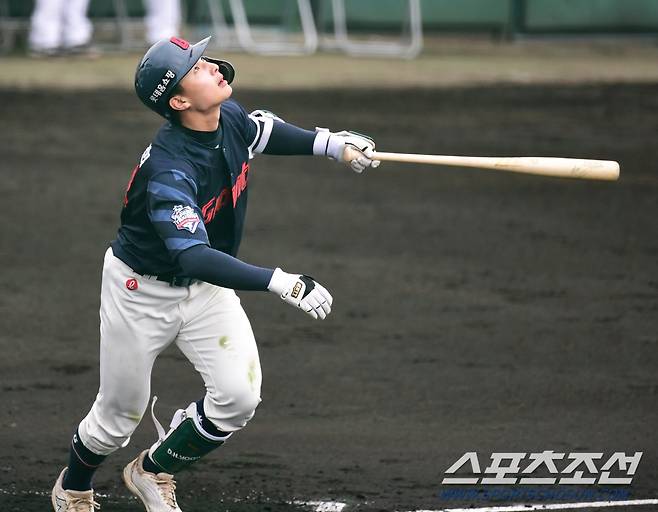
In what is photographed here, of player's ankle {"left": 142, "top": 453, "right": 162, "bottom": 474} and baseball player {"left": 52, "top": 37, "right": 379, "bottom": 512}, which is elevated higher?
baseball player {"left": 52, "top": 37, "right": 379, "bottom": 512}

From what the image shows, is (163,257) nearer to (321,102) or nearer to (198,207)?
(198,207)

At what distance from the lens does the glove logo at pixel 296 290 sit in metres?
4.61

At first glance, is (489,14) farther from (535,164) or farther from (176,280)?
(176,280)

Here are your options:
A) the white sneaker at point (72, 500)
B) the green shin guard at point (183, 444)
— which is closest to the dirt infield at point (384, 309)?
the white sneaker at point (72, 500)

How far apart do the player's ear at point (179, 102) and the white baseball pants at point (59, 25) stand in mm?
12654

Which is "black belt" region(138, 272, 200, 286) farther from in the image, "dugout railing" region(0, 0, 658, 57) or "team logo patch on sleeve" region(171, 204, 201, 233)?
"dugout railing" region(0, 0, 658, 57)

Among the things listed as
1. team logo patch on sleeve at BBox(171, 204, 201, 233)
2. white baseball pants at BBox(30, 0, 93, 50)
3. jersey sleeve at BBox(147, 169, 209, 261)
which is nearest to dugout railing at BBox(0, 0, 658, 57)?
white baseball pants at BBox(30, 0, 93, 50)

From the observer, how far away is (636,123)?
1455cm

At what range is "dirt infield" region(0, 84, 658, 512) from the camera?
19.5ft

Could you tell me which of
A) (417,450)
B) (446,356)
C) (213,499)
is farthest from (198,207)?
(446,356)

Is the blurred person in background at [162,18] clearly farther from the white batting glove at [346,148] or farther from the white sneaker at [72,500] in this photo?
the white sneaker at [72,500]

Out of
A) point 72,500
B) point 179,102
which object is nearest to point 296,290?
point 179,102

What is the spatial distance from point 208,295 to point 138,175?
1.75 ft

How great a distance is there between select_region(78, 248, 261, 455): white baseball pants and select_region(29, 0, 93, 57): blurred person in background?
12.6 m
